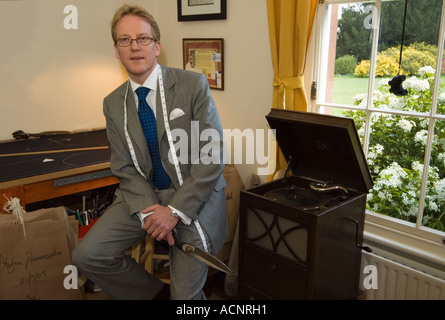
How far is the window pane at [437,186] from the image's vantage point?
5.89ft

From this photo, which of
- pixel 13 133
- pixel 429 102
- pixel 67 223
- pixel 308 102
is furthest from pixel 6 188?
pixel 429 102

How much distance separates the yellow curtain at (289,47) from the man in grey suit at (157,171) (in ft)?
1.67

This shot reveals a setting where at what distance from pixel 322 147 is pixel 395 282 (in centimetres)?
70

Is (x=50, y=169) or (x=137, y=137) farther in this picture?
(x=50, y=169)

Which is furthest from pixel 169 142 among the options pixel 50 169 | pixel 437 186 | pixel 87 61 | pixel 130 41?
pixel 87 61

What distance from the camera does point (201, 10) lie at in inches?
105

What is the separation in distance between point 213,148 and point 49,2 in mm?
1712

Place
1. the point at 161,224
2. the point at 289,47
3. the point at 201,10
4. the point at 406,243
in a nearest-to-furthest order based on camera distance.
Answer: the point at 161,224, the point at 406,243, the point at 289,47, the point at 201,10

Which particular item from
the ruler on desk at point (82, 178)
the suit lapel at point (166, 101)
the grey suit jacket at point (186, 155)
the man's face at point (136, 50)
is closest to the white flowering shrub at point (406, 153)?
the grey suit jacket at point (186, 155)

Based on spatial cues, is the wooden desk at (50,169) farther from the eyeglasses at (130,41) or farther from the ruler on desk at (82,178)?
the eyeglasses at (130,41)

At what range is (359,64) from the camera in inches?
79.0

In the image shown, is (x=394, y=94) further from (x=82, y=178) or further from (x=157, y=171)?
(x=82, y=178)

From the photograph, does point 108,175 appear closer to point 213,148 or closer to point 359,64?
point 213,148

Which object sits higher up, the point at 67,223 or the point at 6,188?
the point at 6,188
